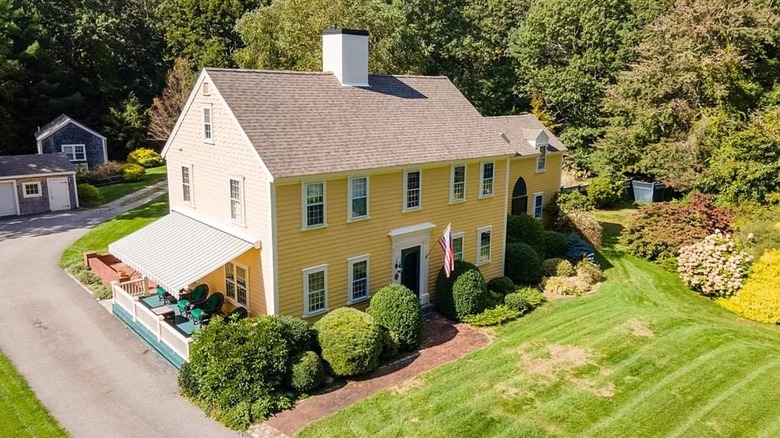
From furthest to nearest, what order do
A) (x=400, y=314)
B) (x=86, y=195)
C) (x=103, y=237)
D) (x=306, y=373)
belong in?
(x=86, y=195)
(x=103, y=237)
(x=400, y=314)
(x=306, y=373)

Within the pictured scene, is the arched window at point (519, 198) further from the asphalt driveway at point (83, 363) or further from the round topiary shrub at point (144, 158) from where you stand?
the round topiary shrub at point (144, 158)

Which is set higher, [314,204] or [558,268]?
[314,204]

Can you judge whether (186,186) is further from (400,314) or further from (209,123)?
(400,314)

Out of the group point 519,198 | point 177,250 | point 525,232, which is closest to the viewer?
point 177,250

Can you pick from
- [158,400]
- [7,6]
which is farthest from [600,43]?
[7,6]

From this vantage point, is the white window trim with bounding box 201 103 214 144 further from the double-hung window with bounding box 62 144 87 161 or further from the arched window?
the double-hung window with bounding box 62 144 87 161

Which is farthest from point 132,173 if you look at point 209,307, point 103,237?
point 209,307

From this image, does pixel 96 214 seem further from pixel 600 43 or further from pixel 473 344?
pixel 600 43
